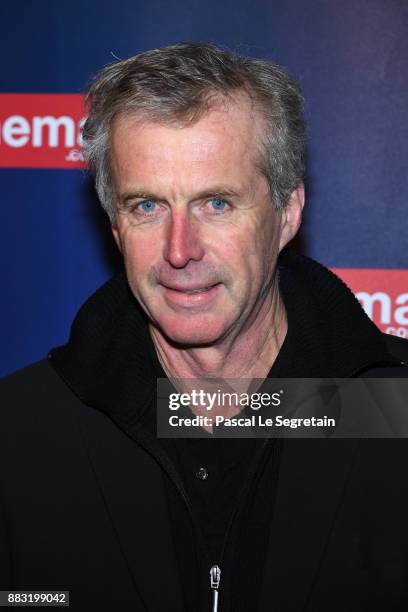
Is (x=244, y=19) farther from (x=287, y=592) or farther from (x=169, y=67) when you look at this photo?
(x=287, y=592)

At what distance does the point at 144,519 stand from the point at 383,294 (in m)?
1.01

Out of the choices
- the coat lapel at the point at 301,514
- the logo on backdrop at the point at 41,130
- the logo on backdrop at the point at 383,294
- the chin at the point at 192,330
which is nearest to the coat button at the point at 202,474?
the coat lapel at the point at 301,514

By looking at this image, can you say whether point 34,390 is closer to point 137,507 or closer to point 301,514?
point 137,507

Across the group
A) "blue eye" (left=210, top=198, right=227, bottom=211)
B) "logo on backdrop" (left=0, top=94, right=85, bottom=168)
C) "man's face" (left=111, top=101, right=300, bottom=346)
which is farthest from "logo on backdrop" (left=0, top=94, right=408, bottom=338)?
"blue eye" (left=210, top=198, right=227, bottom=211)

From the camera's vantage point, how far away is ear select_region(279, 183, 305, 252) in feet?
6.28

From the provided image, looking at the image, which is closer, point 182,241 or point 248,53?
point 182,241

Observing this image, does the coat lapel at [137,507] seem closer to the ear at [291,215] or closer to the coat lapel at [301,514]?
the coat lapel at [301,514]

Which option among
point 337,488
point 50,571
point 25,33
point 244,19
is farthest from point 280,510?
point 25,33

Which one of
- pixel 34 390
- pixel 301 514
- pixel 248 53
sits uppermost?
pixel 248 53

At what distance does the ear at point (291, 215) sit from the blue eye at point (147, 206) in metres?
0.32

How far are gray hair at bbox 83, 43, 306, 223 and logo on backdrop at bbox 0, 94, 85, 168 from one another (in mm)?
487

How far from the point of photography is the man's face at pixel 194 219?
1.68 metres

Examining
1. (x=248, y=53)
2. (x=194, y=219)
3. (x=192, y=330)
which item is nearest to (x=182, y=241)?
(x=194, y=219)

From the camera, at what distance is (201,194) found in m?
1.68
